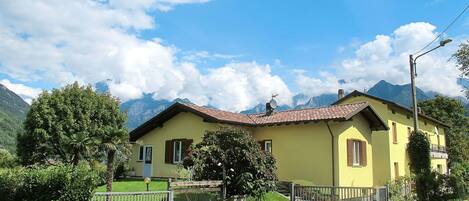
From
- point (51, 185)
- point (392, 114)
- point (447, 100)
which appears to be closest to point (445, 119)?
point (447, 100)

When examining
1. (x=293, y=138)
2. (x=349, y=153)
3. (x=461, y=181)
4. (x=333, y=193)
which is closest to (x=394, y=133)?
(x=349, y=153)

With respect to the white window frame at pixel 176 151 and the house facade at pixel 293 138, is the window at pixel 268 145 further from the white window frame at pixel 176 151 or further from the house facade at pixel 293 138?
the white window frame at pixel 176 151

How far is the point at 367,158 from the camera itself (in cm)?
2570

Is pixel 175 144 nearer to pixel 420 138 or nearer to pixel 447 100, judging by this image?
pixel 420 138

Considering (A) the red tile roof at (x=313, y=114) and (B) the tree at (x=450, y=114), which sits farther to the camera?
(B) the tree at (x=450, y=114)

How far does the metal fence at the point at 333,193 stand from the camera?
59.3ft

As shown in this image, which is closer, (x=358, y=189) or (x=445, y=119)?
(x=358, y=189)

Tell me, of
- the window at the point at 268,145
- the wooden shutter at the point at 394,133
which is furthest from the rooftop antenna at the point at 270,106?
the wooden shutter at the point at 394,133

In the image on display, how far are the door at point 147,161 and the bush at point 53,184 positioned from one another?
615 inches

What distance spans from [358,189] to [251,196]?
15.2 ft

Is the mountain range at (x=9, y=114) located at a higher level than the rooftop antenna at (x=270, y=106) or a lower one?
higher

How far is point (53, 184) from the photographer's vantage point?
1176cm

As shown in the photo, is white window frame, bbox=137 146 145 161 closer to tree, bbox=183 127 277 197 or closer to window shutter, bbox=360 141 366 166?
tree, bbox=183 127 277 197

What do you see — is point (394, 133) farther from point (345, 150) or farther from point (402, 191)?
point (402, 191)
